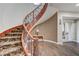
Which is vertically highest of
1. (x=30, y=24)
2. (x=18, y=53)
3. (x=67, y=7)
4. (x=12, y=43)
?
(x=67, y=7)

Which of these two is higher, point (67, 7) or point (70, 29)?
point (67, 7)

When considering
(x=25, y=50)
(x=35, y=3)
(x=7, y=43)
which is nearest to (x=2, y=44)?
(x=7, y=43)

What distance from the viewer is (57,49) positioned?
2402 mm

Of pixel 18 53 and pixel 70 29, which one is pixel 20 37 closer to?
pixel 18 53

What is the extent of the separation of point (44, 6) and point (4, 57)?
1.03m

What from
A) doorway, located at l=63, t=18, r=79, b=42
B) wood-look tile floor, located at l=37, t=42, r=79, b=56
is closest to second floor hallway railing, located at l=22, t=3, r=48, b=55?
wood-look tile floor, located at l=37, t=42, r=79, b=56

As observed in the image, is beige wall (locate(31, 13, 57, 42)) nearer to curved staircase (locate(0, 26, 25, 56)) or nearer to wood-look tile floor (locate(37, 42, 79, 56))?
wood-look tile floor (locate(37, 42, 79, 56))

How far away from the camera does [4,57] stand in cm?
233

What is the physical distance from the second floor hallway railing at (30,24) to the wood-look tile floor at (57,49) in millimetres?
160

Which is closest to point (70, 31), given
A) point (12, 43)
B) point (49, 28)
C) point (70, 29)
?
point (70, 29)

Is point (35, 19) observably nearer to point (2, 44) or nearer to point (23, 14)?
point (23, 14)

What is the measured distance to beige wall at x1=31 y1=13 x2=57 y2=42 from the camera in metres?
2.40

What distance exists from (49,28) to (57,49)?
14.3 inches

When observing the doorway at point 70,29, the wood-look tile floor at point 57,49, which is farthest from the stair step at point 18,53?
the doorway at point 70,29
